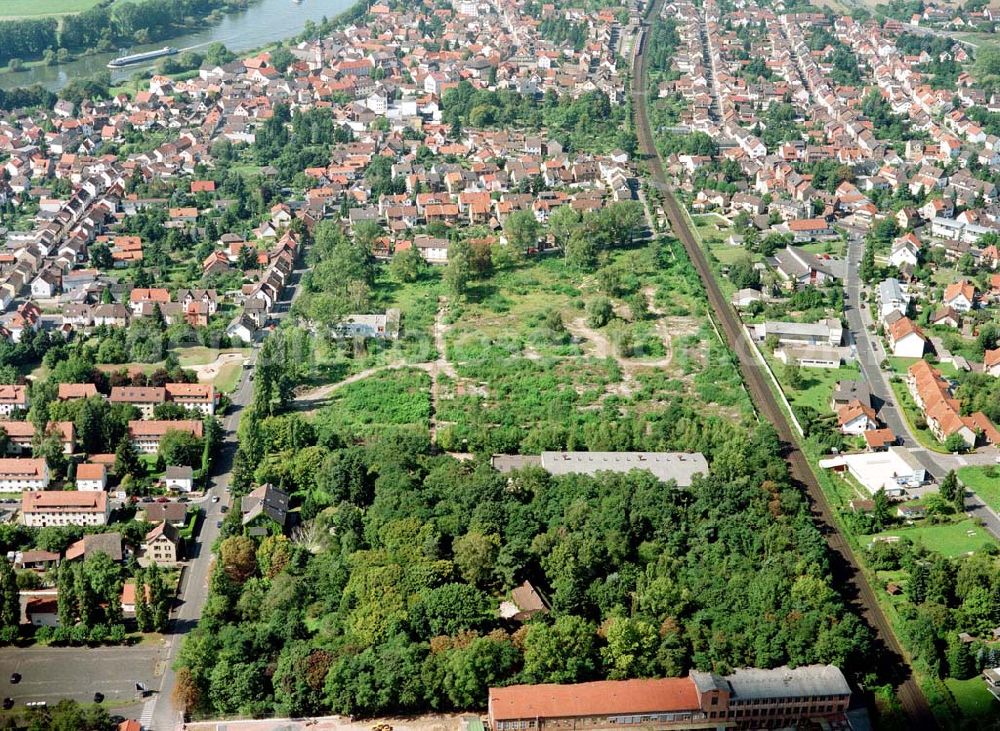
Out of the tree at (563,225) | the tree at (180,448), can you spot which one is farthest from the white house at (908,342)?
the tree at (180,448)

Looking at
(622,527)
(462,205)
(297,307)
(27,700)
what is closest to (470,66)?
(462,205)

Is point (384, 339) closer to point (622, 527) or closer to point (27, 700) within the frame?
point (622, 527)

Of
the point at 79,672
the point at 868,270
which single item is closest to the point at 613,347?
the point at 868,270

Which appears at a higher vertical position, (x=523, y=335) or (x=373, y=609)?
(x=373, y=609)

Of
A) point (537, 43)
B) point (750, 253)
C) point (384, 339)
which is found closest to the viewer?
point (384, 339)

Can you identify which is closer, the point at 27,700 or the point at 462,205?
the point at 27,700

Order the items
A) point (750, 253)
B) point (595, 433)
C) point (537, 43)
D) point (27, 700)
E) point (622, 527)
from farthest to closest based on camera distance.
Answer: point (537, 43), point (750, 253), point (595, 433), point (622, 527), point (27, 700)
